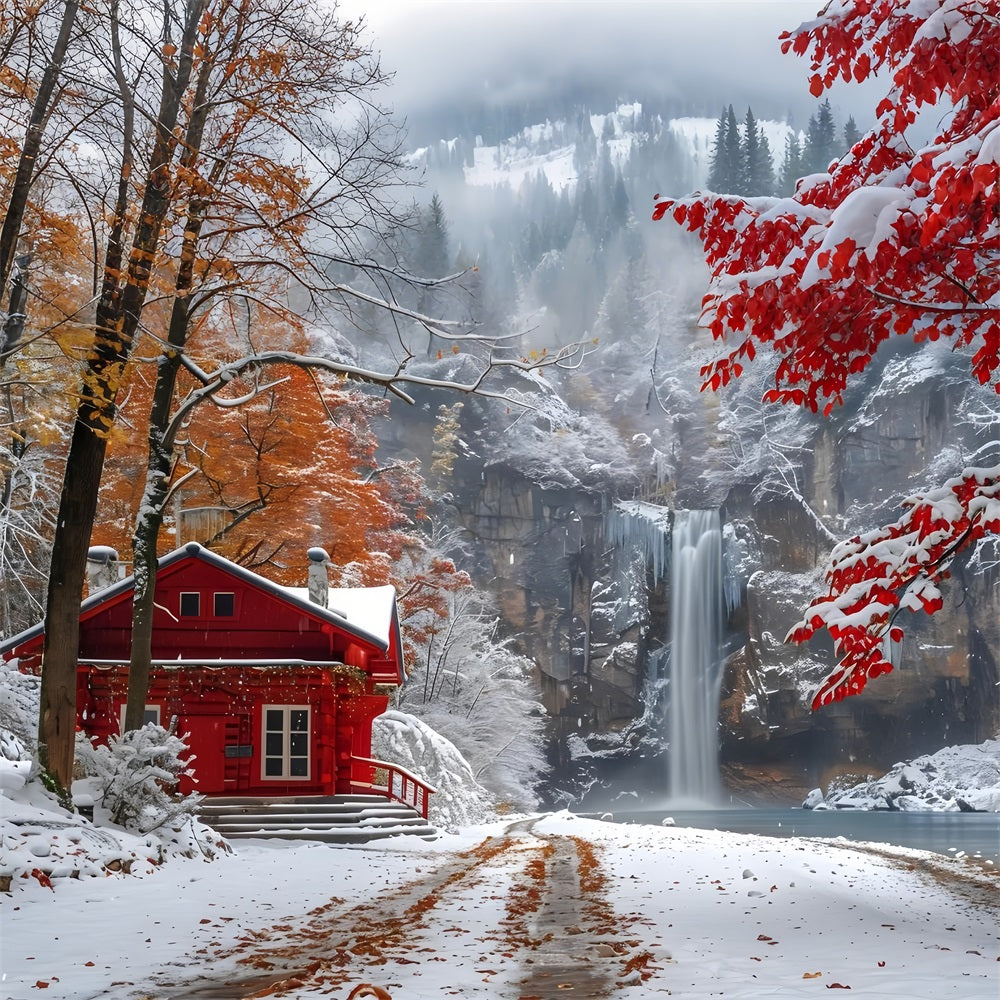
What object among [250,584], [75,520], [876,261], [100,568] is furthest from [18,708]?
[876,261]

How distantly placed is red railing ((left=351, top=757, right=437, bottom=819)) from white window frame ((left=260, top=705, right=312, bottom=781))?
47.1 inches

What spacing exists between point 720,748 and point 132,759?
52.4m

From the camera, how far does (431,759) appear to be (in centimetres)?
2778

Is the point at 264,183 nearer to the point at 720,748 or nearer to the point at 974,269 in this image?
the point at 974,269

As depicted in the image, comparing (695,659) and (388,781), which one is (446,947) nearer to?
(388,781)

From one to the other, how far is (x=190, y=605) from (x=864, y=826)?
27.3 m

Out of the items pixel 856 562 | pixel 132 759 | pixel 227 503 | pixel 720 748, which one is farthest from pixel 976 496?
pixel 720 748

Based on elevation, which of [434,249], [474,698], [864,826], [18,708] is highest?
[434,249]

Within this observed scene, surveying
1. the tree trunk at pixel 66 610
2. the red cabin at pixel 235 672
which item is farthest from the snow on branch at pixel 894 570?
the red cabin at pixel 235 672

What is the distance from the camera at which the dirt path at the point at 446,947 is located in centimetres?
503

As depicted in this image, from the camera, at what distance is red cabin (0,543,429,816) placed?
18.8 meters

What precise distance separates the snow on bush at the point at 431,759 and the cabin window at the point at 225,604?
8.79 m

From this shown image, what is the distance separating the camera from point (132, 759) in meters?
11.7

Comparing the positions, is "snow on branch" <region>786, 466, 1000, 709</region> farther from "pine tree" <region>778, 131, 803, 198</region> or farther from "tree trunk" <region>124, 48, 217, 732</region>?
"pine tree" <region>778, 131, 803, 198</region>
